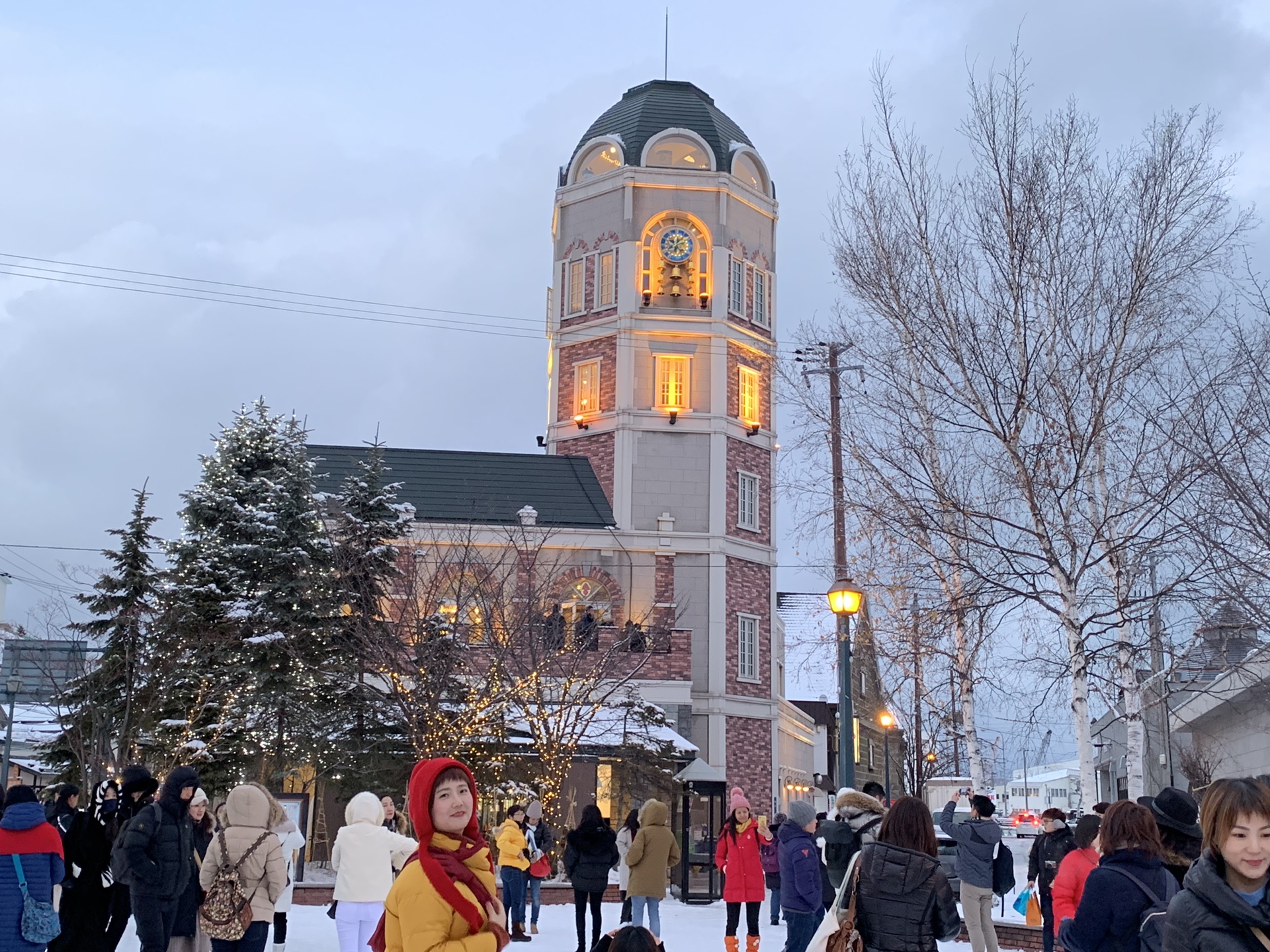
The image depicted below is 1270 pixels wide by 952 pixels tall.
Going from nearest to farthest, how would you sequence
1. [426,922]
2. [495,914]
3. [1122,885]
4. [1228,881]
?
[1228,881] < [426,922] < [495,914] < [1122,885]

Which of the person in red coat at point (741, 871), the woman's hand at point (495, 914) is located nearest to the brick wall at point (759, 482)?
the person in red coat at point (741, 871)

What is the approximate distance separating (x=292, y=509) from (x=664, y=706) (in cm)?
1406

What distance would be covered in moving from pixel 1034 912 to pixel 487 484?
30047 millimetres

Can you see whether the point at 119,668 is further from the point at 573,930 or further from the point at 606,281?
the point at 606,281

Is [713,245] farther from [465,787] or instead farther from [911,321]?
[465,787]

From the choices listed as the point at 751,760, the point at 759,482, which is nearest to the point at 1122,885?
the point at 751,760

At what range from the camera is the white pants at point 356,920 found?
10.4 m

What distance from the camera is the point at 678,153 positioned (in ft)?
145

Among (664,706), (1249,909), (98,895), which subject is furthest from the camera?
(664,706)

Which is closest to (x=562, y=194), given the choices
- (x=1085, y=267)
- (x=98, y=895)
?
(x=1085, y=267)

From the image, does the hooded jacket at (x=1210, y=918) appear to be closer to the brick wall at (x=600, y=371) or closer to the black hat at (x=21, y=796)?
the black hat at (x=21, y=796)

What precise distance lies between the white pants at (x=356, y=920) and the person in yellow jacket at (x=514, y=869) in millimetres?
6920

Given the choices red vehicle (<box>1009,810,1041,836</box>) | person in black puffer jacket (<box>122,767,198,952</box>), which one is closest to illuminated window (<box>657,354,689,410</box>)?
red vehicle (<box>1009,810,1041,836</box>)

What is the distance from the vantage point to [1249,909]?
4109mm
